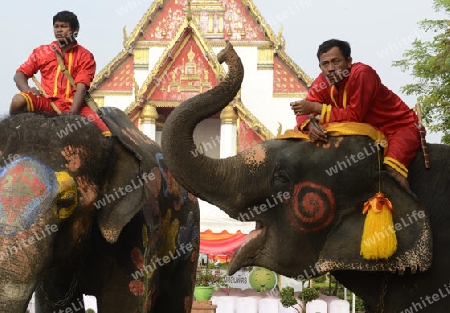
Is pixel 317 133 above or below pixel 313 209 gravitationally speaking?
above

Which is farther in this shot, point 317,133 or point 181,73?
point 181,73

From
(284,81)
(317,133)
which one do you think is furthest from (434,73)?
(317,133)

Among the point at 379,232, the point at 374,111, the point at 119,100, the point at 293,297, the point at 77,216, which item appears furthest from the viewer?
the point at 119,100

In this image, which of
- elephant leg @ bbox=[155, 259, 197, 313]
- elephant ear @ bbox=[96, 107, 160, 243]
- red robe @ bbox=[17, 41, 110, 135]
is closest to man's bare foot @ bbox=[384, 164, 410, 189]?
elephant ear @ bbox=[96, 107, 160, 243]

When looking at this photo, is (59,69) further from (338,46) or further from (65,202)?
(338,46)

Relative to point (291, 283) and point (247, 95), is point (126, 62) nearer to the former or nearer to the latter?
point (247, 95)

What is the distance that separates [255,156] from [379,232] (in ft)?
1.78

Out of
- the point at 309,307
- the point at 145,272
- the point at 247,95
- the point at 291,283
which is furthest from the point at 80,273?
the point at 247,95

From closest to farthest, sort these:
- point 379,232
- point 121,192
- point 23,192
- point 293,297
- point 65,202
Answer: point 379,232
point 23,192
point 65,202
point 121,192
point 293,297

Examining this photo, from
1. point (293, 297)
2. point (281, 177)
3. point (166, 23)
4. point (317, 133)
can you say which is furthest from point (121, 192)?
point (166, 23)

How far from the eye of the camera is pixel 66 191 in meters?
3.56

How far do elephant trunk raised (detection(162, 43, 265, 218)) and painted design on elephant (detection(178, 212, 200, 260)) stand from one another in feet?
7.70

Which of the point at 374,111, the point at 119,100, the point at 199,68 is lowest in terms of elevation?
the point at 374,111

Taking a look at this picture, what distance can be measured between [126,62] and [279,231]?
710 inches
